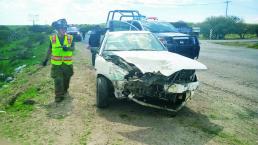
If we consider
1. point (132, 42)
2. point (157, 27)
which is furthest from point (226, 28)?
point (132, 42)

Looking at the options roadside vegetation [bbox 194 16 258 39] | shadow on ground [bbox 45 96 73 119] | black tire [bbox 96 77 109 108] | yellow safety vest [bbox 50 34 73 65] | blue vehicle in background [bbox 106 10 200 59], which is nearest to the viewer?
shadow on ground [bbox 45 96 73 119]

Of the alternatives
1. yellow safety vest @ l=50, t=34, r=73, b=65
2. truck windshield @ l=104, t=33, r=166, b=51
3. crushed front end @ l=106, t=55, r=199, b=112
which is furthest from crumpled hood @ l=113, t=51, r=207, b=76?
yellow safety vest @ l=50, t=34, r=73, b=65

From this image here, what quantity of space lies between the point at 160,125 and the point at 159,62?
1.24 meters

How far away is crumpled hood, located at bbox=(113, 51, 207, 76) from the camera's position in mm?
6125

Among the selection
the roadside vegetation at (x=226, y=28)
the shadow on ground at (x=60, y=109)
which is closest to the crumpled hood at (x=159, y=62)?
the shadow on ground at (x=60, y=109)

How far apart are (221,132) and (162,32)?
8659mm

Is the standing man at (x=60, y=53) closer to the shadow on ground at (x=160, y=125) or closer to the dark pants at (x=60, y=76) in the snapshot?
the dark pants at (x=60, y=76)

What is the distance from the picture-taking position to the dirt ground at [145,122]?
5.39 m

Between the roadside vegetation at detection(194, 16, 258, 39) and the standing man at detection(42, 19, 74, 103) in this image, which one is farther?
the roadside vegetation at detection(194, 16, 258, 39)

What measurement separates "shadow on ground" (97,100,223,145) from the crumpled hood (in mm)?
955

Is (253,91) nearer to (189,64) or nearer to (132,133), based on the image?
(189,64)

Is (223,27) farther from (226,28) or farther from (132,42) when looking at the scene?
(132,42)

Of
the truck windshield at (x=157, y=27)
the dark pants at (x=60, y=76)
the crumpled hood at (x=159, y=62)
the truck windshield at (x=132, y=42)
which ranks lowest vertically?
the dark pants at (x=60, y=76)

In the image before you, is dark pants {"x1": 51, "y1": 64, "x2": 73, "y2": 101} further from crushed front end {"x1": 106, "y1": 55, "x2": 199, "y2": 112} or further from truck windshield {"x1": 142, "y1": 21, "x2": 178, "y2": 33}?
truck windshield {"x1": 142, "y1": 21, "x2": 178, "y2": 33}
